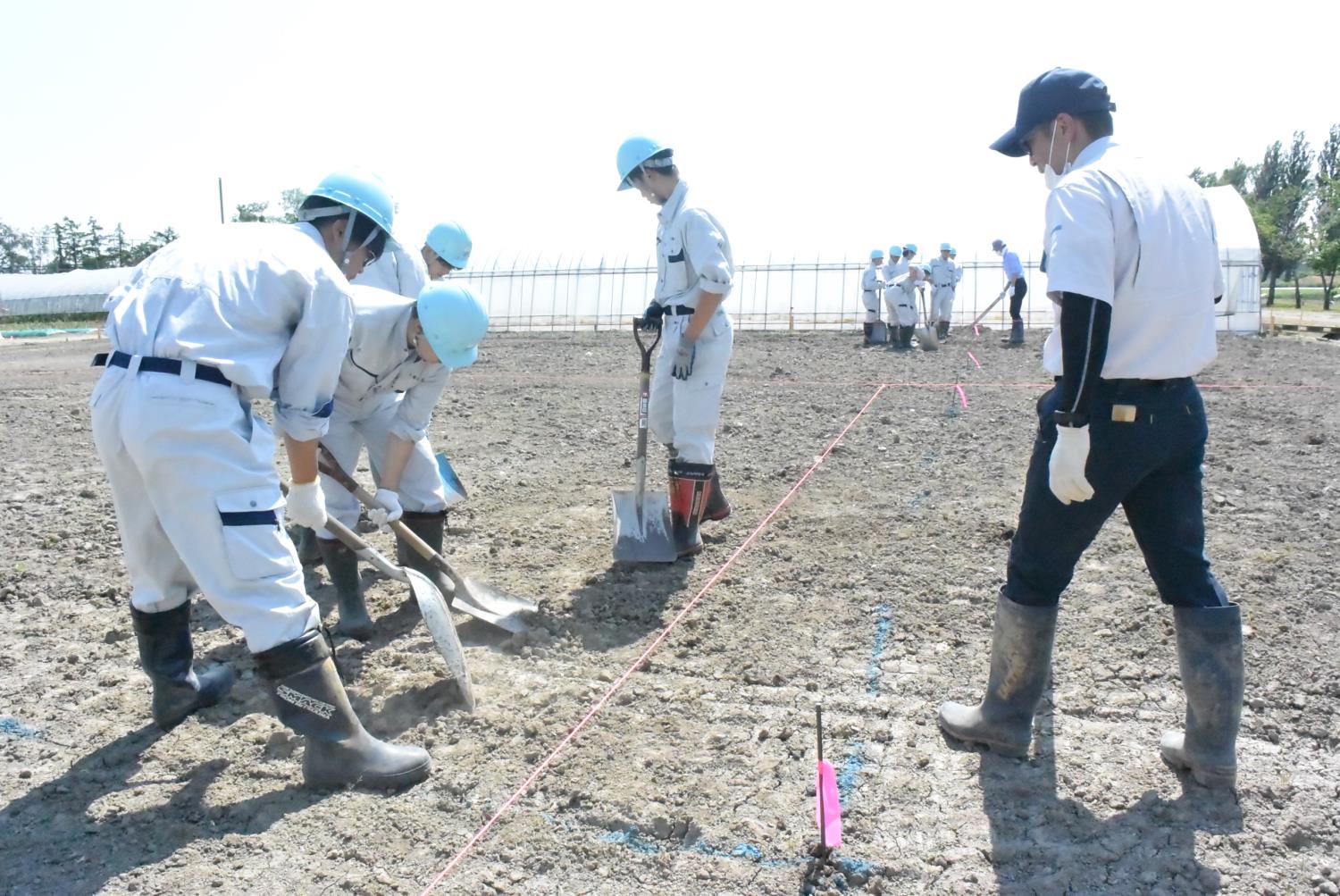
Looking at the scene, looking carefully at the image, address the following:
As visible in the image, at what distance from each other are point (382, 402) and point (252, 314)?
1460mm

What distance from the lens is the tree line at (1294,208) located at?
33469 mm

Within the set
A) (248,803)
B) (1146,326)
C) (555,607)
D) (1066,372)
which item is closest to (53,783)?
(248,803)

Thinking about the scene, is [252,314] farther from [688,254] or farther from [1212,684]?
[1212,684]

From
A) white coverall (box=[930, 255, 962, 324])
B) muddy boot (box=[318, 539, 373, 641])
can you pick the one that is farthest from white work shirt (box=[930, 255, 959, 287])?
muddy boot (box=[318, 539, 373, 641])

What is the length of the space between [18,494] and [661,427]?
4.33 meters

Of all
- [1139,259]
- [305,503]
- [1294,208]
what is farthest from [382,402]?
[1294,208]

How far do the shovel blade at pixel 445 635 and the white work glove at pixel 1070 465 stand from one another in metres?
2.00

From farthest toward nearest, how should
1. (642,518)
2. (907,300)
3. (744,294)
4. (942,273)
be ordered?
(744,294), (942,273), (907,300), (642,518)

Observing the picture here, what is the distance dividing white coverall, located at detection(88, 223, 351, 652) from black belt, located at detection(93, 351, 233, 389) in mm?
11

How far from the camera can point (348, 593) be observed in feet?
13.4

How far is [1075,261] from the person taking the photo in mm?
2527

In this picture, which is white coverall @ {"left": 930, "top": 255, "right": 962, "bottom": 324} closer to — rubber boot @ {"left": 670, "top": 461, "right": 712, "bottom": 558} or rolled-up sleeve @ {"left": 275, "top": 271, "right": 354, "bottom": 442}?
rubber boot @ {"left": 670, "top": 461, "right": 712, "bottom": 558}

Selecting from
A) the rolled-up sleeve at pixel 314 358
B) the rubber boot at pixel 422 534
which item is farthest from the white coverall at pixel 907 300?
the rolled-up sleeve at pixel 314 358

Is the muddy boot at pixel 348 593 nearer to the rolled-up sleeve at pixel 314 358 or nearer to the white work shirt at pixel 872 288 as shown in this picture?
the rolled-up sleeve at pixel 314 358
